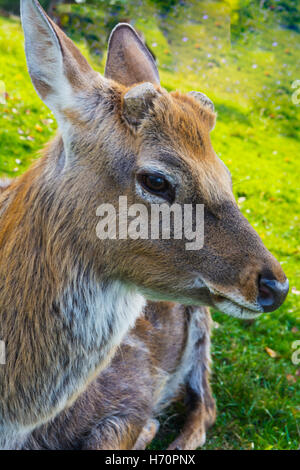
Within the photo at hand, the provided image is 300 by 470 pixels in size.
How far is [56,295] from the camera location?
10.0ft

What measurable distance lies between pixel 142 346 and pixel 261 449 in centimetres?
129

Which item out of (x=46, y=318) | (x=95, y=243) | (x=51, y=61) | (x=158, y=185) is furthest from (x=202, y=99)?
(x=46, y=318)

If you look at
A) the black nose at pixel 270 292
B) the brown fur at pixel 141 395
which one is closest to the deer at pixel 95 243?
the black nose at pixel 270 292

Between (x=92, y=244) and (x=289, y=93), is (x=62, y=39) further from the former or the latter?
(x=289, y=93)

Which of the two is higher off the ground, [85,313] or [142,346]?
[85,313]

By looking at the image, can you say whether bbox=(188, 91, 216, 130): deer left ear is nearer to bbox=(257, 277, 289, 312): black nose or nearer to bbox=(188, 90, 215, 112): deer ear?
bbox=(188, 90, 215, 112): deer ear

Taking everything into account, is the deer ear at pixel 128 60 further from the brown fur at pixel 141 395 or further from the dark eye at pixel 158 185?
the brown fur at pixel 141 395

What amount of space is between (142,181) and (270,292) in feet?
2.67

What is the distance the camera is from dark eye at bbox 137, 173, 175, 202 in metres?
2.85

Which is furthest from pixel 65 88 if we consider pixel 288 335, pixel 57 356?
pixel 288 335

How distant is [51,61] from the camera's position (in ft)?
9.50

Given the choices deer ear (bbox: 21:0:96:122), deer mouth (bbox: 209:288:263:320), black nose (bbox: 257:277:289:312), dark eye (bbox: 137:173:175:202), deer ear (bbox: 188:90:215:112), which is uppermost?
deer ear (bbox: 21:0:96:122)

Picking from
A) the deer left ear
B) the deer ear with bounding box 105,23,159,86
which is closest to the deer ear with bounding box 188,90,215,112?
the deer left ear

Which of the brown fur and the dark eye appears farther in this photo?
the brown fur
